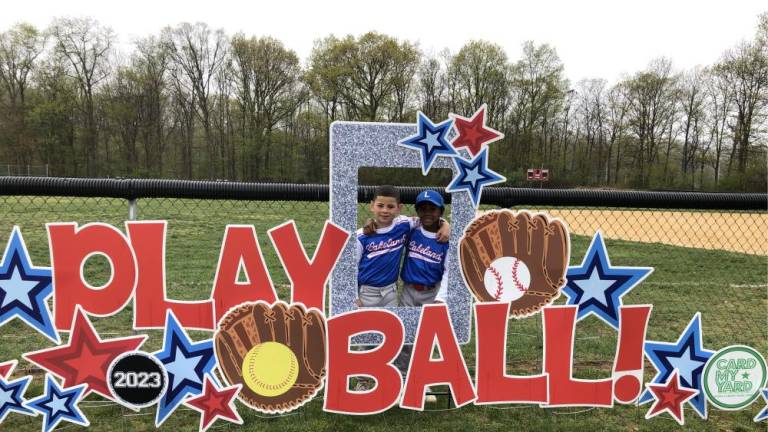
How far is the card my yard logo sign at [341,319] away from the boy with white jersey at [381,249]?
0.42ft

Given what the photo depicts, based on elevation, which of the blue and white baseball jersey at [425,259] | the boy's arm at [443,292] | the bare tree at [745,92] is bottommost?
the boy's arm at [443,292]

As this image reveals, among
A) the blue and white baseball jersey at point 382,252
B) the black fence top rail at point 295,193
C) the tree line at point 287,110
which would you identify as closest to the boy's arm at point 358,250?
the blue and white baseball jersey at point 382,252

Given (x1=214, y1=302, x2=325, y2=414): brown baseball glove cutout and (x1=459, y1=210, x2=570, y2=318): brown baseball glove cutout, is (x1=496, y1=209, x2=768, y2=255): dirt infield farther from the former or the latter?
(x1=214, y1=302, x2=325, y2=414): brown baseball glove cutout

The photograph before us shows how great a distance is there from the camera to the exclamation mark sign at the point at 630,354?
9.03 ft

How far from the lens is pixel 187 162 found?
36.2 metres

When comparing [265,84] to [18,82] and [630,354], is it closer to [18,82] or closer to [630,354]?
[18,82]

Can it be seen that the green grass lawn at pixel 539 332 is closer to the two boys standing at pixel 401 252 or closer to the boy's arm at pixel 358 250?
the two boys standing at pixel 401 252

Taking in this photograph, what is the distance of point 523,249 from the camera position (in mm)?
2713

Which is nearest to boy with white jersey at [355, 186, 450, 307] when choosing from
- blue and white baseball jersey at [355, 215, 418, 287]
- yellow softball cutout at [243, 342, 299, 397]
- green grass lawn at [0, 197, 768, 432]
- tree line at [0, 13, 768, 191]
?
blue and white baseball jersey at [355, 215, 418, 287]

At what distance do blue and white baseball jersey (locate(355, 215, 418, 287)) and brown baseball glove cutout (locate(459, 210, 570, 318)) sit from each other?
1.20 ft

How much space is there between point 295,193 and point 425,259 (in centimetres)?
88

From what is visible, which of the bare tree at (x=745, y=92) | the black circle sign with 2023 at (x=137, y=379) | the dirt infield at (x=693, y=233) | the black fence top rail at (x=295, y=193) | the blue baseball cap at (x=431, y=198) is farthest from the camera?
the bare tree at (x=745, y=92)

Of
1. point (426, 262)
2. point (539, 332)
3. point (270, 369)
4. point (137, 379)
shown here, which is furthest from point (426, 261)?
point (539, 332)

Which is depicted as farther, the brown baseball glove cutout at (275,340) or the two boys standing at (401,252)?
the two boys standing at (401,252)
